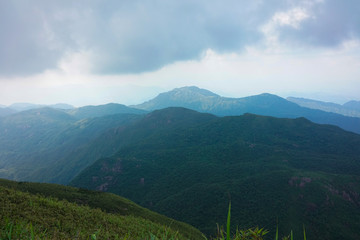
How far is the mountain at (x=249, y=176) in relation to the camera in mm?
78688

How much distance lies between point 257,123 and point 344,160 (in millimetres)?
78412

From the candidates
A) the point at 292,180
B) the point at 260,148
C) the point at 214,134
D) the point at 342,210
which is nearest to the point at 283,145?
the point at 260,148

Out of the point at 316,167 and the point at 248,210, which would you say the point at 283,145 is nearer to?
the point at 316,167

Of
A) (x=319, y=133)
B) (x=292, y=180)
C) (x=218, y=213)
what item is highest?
(x=319, y=133)

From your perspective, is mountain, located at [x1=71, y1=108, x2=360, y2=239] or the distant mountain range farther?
the distant mountain range

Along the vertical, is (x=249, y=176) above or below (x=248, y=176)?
above

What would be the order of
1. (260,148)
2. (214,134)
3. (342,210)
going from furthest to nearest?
(214,134)
(260,148)
(342,210)

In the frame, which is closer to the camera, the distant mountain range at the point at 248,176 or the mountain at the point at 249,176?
the mountain at the point at 249,176

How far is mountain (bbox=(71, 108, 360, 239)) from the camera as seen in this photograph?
258ft

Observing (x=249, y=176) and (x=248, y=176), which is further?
(x=248, y=176)

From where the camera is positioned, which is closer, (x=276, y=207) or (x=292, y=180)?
(x=276, y=207)

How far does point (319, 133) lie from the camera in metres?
166

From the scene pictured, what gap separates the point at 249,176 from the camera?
106312 mm

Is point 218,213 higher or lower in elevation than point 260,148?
lower
